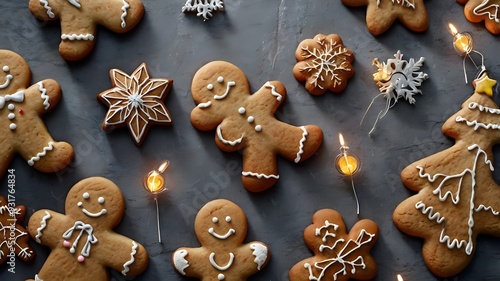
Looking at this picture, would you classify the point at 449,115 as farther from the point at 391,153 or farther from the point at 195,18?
the point at 195,18

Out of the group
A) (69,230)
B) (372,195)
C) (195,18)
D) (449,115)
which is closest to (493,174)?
(449,115)

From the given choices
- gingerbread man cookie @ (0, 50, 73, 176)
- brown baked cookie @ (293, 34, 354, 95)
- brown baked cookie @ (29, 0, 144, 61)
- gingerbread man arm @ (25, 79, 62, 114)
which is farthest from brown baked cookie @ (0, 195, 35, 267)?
brown baked cookie @ (293, 34, 354, 95)

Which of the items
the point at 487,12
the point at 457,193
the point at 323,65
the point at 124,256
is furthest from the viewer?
the point at 487,12

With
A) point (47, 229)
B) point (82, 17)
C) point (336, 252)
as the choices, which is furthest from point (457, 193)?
point (82, 17)

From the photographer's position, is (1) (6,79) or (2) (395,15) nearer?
(1) (6,79)

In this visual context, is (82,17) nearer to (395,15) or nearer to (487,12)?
(395,15)

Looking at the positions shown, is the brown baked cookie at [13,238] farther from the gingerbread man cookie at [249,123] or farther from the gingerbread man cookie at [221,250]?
the gingerbread man cookie at [249,123]
